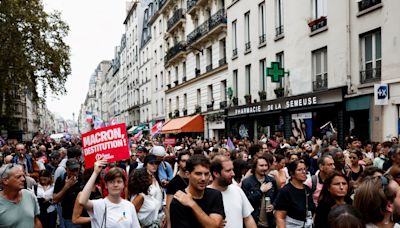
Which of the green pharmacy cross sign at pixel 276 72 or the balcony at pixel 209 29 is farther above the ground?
the balcony at pixel 209 29

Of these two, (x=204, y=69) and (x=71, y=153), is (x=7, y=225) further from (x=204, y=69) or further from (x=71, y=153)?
(x=204, y=69)

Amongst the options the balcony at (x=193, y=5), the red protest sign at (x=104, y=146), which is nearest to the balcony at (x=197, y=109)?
the balcony at (x=193, y=5)

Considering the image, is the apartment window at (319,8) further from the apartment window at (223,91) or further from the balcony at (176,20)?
the balcony at (176,20)

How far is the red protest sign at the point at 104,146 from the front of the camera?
6344 millimetres

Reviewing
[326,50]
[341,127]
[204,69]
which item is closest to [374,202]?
[341,127]

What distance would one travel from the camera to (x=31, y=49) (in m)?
34.4

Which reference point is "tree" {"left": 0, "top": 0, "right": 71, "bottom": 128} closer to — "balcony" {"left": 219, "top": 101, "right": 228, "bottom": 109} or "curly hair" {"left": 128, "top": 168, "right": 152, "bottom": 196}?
"balcony" {"left": 219, "top": 101, "right": 228, "bottom": 109}

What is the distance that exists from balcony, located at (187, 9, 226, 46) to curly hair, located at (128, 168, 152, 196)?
77.5 feet

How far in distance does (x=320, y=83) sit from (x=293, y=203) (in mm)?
14403

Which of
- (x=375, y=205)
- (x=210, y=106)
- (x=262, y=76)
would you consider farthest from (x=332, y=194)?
(x=210, y=106)

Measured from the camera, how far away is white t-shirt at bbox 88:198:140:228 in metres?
4.68

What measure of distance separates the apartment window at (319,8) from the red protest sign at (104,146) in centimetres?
1401

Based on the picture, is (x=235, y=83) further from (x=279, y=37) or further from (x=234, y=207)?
(x=234, y=207)

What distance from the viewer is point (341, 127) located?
17.4 metres
